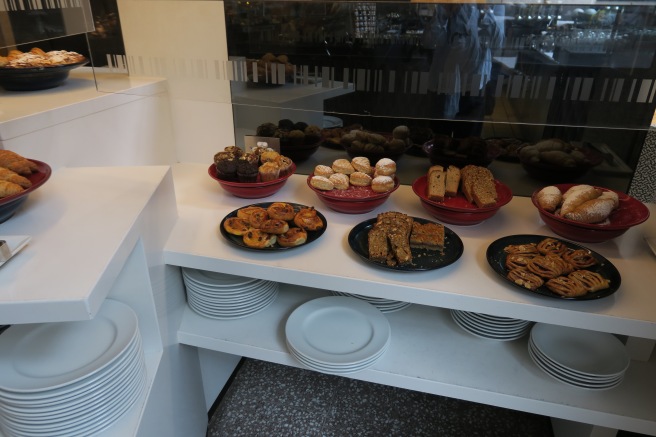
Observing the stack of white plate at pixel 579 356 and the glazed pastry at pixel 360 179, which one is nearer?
the stack of white plate at pixel 579 356

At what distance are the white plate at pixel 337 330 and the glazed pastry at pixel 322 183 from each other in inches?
11.7

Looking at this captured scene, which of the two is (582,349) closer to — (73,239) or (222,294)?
(222,294)

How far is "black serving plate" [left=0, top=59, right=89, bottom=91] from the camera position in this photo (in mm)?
1180

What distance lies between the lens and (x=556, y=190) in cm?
115

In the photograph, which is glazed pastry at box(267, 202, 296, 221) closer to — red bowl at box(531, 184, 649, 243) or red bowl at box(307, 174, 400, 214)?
red bowl at box(307, 174, 400, 214)

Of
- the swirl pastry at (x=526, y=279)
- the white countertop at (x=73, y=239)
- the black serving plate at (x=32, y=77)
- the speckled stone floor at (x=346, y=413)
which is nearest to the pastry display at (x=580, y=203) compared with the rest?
the swirl pastry at (x=526, y=279)

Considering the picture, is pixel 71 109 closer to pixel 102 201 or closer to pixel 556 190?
pixel 102 201

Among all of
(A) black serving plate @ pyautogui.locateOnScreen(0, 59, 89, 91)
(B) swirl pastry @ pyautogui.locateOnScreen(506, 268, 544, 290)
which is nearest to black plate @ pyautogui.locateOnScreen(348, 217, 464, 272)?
(B) swirl pastry @ pyautogui.locateOnScreen(506, 268, 544, 290)

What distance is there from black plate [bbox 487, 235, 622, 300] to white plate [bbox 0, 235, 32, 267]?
2.93 ft

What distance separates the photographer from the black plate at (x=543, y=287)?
0.92 meters

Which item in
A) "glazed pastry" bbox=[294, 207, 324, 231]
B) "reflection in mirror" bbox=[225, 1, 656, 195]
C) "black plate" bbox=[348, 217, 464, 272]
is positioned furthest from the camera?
"glazed pastry" bbox=[294, 207, 324, 231]

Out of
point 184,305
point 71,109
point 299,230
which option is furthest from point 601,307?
point 71,109

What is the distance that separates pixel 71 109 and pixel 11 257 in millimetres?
508

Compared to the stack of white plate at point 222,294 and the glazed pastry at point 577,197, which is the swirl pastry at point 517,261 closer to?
the glazed pastry at point 577,197
